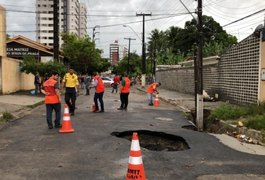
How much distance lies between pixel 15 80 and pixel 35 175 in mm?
22335

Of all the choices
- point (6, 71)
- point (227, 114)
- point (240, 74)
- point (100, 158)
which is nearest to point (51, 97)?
point (100, 158)

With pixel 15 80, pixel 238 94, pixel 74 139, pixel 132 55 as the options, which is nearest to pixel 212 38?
pixel 132 55

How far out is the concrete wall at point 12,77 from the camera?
80.4ft

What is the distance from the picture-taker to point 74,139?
30.1ft

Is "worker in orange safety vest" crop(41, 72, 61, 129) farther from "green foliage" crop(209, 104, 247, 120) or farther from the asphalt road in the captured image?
"green foliage" crop(209, 104, 247, 120)

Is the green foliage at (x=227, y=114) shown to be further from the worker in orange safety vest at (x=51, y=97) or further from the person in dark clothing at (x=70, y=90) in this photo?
the worker in orange safety vest at (x=51, y=97)

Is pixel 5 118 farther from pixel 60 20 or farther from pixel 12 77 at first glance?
pixel 60 20

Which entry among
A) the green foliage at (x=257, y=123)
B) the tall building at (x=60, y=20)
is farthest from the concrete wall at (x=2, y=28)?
the tall building at (x=60, y=20)

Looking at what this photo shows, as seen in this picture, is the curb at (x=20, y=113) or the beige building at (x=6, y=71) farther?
the beige building at (x=6, y=71)

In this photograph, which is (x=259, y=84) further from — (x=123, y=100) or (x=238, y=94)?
(x=123, y=100)

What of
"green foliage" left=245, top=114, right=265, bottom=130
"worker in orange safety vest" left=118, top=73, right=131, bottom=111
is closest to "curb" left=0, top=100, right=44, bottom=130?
"worker in orange safety vest" left=118, top=73, right=131, bottom=111

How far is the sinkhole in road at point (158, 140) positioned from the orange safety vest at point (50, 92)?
1969 mm

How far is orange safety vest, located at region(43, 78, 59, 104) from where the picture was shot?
10.7 metres

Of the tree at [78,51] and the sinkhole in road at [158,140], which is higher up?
the tree at [78,51]
